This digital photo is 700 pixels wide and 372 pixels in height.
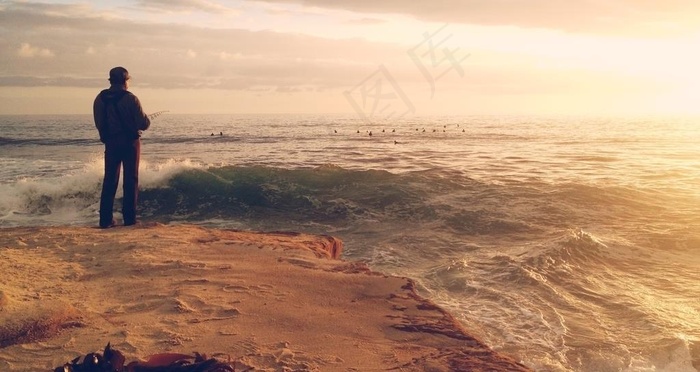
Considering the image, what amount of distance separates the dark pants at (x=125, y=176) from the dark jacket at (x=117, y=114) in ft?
0.51

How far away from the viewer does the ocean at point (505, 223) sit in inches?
205

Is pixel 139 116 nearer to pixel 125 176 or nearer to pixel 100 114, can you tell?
pixel 100 114

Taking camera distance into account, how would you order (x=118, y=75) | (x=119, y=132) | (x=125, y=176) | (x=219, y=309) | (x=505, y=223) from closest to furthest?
(x=219, y=309), (x=118, y=75), (x=119, y=132), (x=125, y=176), (x=505, y=223)

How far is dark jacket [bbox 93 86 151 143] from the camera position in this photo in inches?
270

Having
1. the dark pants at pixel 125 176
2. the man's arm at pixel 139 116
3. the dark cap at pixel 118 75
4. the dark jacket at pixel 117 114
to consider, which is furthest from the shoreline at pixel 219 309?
the dark cap at pixel 118 75

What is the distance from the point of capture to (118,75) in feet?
22.5

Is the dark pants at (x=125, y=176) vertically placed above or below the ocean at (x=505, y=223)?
above

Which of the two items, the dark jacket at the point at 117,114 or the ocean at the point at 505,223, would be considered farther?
the dark jacket at the point at 117,114

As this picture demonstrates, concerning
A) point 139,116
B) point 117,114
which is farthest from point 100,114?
point 139,116

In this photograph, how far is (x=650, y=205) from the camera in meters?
11.7

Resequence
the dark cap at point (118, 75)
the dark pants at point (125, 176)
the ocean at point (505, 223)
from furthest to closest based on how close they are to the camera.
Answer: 1. the dark pants at point (125, 176)
2. the dark cap at point (118, 75)
3. the ocean at point (505, 223)

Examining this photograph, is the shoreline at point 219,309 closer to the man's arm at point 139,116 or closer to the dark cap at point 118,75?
the man's arm at point 139,116

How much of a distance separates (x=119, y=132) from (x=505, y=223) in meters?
7.22

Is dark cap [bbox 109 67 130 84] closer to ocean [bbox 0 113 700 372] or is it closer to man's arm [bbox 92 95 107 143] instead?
man's arm [bbox 92 95 107 143]
